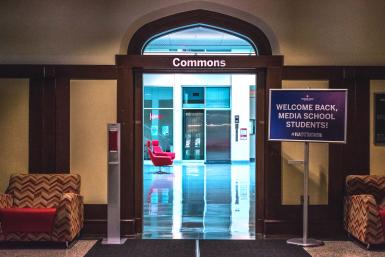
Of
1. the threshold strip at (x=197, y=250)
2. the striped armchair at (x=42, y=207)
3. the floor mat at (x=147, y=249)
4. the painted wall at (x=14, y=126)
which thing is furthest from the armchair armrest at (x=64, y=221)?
the threshold strip at (x=197, y=250)

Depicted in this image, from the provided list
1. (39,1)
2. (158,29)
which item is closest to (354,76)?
(158,29)

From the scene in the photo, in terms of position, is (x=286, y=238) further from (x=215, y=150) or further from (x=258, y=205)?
(x=215, y=150)

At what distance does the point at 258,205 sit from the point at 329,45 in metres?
2.46

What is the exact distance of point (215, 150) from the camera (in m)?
19.4

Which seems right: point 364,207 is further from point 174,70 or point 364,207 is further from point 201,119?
point 201,119

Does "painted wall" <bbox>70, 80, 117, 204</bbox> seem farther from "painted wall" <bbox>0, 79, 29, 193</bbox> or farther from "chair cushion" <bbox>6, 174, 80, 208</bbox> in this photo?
"painted wall" <bbox>0, 79, 29, 193</bbox>

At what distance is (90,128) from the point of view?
255 inches

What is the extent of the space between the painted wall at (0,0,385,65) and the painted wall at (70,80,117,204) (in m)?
0.40

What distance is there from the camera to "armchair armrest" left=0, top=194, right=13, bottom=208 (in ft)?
19.1

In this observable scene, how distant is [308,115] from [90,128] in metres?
2.94

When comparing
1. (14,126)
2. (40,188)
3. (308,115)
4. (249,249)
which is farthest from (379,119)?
(14,126)

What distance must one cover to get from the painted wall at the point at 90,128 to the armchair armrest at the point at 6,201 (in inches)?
34.8

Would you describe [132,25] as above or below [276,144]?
above

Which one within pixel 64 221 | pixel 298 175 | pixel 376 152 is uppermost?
pixel 376 152
